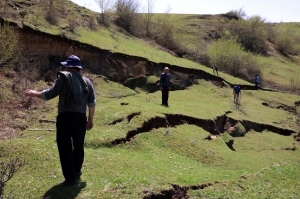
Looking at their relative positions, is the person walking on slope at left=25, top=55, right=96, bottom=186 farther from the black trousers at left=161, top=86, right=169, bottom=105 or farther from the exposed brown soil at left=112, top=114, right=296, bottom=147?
the black trousers at left=161, top=86, right=169, bottom=105

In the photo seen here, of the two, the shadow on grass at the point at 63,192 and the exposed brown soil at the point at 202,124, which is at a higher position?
the shadow on grass at the point at 63,192

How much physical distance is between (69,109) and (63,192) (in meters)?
1.59

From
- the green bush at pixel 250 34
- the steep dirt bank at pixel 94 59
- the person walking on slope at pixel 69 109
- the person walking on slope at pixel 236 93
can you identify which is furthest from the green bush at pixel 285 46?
the person walking on slope at pixel 69 109

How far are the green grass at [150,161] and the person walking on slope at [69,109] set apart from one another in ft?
2.03

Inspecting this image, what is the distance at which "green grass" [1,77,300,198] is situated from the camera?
692cm

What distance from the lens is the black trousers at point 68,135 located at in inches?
254

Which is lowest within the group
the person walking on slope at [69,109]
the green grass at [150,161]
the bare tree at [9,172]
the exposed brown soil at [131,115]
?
the green grass at [150,161]

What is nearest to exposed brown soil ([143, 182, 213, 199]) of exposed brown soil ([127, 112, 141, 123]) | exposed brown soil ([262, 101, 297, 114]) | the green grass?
the green grass

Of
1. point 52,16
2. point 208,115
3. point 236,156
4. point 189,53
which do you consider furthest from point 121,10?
point 236,156

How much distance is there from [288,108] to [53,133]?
23.2 m

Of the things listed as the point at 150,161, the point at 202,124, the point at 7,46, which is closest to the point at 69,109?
the point at 150,161

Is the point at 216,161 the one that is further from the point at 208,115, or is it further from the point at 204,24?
the point at 204,24

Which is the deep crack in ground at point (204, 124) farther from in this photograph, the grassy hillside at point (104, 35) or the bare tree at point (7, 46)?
the grassy hillside at point (104, 35)

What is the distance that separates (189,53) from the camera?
44656 mm
